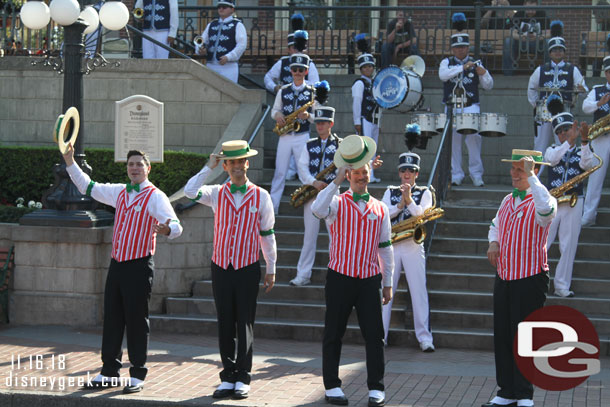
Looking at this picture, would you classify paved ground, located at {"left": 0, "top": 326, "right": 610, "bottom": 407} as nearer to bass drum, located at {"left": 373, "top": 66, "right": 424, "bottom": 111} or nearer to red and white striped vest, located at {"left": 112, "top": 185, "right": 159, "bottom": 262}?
red and white striped vest, located at {"left": 112, "top": 185, "right": 159, "bottom": 262}

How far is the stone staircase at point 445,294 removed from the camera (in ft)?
37.9

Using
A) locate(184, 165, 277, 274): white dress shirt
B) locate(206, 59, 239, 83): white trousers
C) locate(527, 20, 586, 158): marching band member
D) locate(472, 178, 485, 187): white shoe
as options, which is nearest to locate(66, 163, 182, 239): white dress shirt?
locate(184, 165, 277, 274): white dress shirt

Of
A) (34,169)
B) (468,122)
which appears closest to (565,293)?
(468,122)

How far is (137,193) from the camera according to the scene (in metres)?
9.04

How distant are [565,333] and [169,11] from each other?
383 inches

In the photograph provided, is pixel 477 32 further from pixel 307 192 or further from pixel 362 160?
pixel 362 160

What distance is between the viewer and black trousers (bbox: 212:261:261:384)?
878cm

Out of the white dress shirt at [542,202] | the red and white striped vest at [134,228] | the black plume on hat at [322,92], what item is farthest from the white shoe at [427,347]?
the black plume on hat at [322,92]

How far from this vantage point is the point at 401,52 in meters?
17.9

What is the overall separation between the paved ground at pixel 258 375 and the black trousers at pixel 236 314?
0.94 ft

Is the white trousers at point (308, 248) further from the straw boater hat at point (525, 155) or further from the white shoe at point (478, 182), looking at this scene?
the straw boater hat at point (525, 155)

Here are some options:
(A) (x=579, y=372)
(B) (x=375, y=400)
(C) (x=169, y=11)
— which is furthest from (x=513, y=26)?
(B) (x=375, y=400)

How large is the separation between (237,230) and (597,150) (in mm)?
6675

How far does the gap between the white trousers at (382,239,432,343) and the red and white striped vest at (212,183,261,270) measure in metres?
2.68
